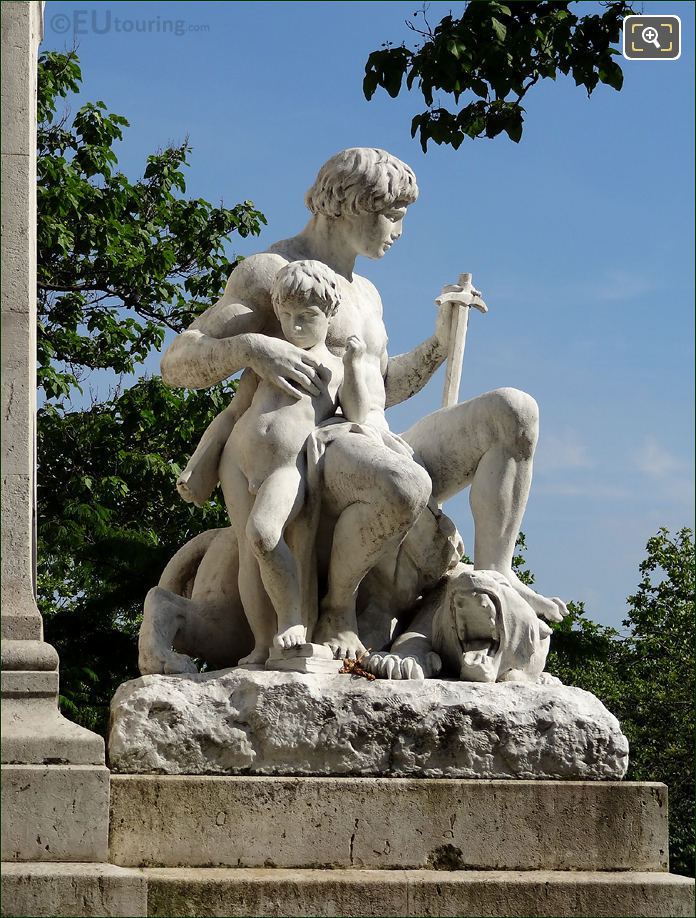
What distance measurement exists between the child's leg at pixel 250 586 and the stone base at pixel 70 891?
1361 millimetres

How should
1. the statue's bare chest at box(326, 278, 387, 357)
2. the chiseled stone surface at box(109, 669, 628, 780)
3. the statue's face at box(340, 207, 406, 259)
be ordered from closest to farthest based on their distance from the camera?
1. the chiseled stone surface at box(109, 669, 628, 780)
2. the statue's bare chest at box(326, 278, 387, 357)
3. the statue's face at box(340, 207, 406, 259)

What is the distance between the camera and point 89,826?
18.8 feet

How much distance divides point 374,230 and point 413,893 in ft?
10.1

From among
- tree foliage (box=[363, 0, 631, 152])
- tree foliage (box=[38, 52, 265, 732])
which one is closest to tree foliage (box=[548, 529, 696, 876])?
tree foliage (box=[38, 52, 265, 732])

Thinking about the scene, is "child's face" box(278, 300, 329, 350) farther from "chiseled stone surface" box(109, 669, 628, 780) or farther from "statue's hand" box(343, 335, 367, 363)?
"chiseled stone surface" box(109, 669, 628, 780)

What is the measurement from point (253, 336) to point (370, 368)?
72cm

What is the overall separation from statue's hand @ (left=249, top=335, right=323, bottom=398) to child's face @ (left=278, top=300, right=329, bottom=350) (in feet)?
0.32

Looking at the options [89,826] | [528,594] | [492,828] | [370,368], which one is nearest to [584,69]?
[370,368]

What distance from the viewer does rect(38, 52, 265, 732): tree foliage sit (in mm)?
14109

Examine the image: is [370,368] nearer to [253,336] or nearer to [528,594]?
[253,336]

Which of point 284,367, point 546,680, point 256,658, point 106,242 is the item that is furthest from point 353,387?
point 106,242

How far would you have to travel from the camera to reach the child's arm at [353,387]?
697cm

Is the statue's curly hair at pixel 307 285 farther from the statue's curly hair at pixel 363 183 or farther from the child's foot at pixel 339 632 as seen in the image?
the child's foot at pixel 339 632

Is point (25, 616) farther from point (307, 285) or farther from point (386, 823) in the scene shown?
point (307, 285)
